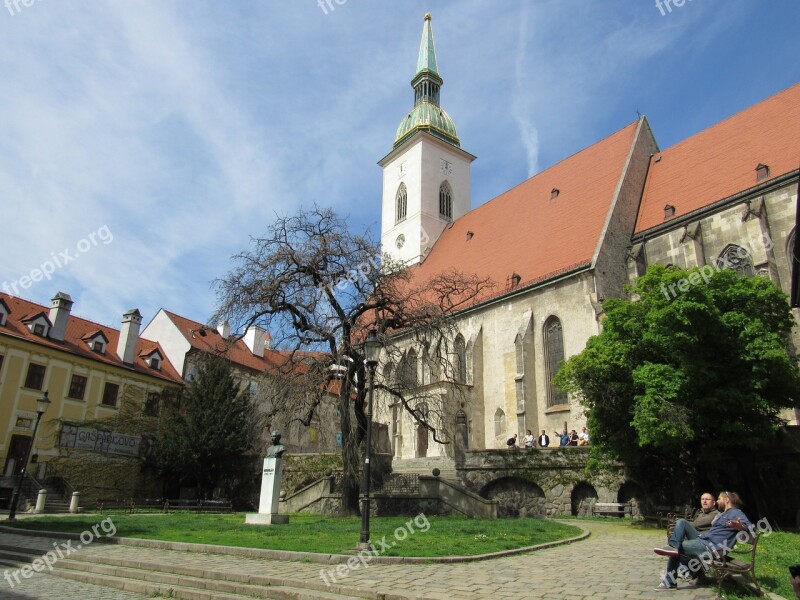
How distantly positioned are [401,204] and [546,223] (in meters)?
17.5

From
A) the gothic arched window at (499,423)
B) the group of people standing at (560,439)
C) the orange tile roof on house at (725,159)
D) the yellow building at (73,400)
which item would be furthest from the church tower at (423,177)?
the yellow building at (73,400)

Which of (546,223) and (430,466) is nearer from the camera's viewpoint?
(430,466)

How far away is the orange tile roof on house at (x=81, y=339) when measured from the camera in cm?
2703

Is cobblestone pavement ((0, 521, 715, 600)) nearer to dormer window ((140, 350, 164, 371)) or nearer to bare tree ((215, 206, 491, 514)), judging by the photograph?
bare tree ((215, 206, 491, 514))

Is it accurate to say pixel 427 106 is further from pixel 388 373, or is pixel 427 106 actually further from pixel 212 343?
pixel 388 373

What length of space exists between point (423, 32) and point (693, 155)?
1220 inches

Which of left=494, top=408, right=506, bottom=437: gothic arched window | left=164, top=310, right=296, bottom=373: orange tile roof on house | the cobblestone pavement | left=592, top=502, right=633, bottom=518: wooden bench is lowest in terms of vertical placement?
the cobblestone pavement

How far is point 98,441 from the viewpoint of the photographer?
1073 inches

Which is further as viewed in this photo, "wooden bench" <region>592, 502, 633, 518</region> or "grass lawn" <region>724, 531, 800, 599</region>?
"wooden bench" <region>592, 502, 633, 518</region>

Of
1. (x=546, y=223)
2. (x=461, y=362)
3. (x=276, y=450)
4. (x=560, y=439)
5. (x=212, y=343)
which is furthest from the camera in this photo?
(x=212, y=343)

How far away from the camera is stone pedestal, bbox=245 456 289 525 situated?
49.1ft

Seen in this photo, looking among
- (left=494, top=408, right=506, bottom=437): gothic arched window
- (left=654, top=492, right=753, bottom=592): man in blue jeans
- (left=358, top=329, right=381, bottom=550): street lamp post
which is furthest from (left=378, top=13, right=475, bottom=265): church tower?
(left=654, top=492, right=753, bottom=592): man in blue jeans

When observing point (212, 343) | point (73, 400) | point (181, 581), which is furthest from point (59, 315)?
point (181, 581)

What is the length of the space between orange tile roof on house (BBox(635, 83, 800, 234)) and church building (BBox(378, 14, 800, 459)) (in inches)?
2.6
